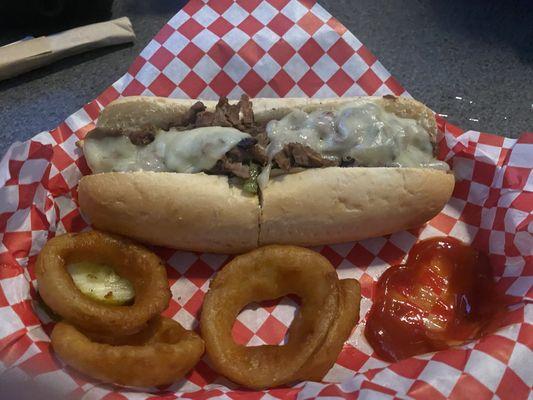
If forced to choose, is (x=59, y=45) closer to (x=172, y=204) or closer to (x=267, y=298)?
(x=172, y=204)

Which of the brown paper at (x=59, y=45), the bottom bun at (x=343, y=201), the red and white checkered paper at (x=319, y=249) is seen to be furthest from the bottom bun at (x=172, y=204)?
the brown paper at (x=59, y=45)

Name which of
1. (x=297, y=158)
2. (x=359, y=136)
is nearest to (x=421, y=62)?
(x=359, y=136)

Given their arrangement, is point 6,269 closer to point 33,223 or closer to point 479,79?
point 33,223

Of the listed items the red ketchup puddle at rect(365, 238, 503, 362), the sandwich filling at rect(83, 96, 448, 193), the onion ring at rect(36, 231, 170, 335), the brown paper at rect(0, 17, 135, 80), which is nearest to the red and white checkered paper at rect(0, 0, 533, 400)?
the red ketchup puddle at rect(365, 238, 503, 362)

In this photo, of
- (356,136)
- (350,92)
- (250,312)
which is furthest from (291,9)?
(250,312)

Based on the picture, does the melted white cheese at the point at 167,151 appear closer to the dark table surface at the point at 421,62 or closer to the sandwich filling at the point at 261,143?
the sandwich filling at the point at 261,143
